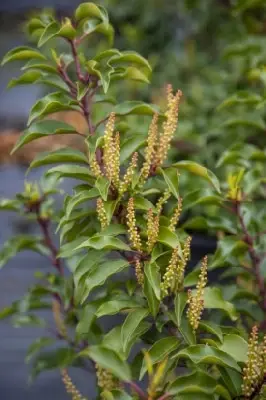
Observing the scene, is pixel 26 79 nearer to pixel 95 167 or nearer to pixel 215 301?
pixel 95 167

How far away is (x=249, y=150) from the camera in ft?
5.81

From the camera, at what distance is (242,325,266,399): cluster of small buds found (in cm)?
108

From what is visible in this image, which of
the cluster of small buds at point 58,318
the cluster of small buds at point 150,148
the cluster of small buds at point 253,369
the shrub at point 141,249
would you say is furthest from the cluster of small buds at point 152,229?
the cluster of small buds at point 58,318

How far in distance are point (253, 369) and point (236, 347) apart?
69 mm

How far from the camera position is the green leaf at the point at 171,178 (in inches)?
49.0

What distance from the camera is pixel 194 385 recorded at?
104 centimetres

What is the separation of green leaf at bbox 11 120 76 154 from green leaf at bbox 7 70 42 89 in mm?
94

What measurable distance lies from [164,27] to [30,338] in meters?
2.01

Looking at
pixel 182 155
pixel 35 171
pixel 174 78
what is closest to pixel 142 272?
pixel 182 155

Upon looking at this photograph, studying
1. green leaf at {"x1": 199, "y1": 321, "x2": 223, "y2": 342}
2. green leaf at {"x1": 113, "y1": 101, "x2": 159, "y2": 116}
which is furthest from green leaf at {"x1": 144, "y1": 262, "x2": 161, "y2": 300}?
green leaf at {"x1": 113, "y1": 101, "x2": 159, "y2": 116}

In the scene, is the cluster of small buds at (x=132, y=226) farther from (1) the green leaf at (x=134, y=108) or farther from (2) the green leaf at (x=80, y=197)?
(1) the green leaf at (x=134, y=108)

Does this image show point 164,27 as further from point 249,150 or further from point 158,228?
point 158,228

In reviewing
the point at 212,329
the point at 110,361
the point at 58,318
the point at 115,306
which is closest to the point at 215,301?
the point at 212,329

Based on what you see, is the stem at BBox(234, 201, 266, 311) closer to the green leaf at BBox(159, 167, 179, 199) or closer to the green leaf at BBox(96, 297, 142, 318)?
the green leaf at BBox(159, 167, 179, 199)
